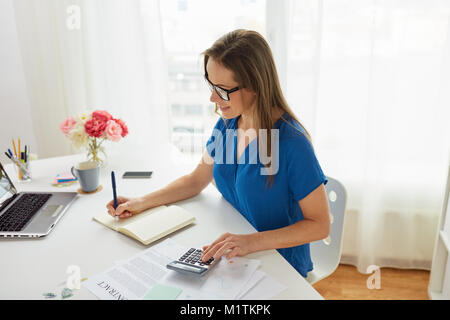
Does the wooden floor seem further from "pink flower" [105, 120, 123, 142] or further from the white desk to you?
"pink flower" [105, 120, 123, 142]

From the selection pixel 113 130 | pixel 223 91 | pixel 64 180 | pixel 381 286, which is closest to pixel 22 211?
pixel 64 180

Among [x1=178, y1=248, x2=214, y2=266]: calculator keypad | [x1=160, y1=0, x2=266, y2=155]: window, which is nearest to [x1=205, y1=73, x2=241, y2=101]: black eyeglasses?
[x1=178, y1=248, x2=214, y2=266]: calculator keypad

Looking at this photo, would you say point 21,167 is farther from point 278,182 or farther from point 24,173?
point 278,182

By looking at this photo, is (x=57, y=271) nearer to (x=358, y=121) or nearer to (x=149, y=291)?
(x=149, y=291)

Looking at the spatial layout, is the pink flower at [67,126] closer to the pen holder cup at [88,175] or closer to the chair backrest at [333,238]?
the pen holder cup at [88,175]

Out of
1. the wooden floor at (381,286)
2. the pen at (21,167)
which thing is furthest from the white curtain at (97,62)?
the wooden floor at (381,286)

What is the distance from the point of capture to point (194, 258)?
38.1 inches

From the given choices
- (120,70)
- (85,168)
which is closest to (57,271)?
(85,168)

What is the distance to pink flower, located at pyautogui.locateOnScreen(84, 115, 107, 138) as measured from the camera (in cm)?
147

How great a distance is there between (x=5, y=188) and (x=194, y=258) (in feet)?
2.87

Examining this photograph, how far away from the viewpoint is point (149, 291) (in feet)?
2.87

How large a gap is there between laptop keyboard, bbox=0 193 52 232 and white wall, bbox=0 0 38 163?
4.17ft

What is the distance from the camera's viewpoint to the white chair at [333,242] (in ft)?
4.41

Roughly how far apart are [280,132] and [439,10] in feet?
4.16
